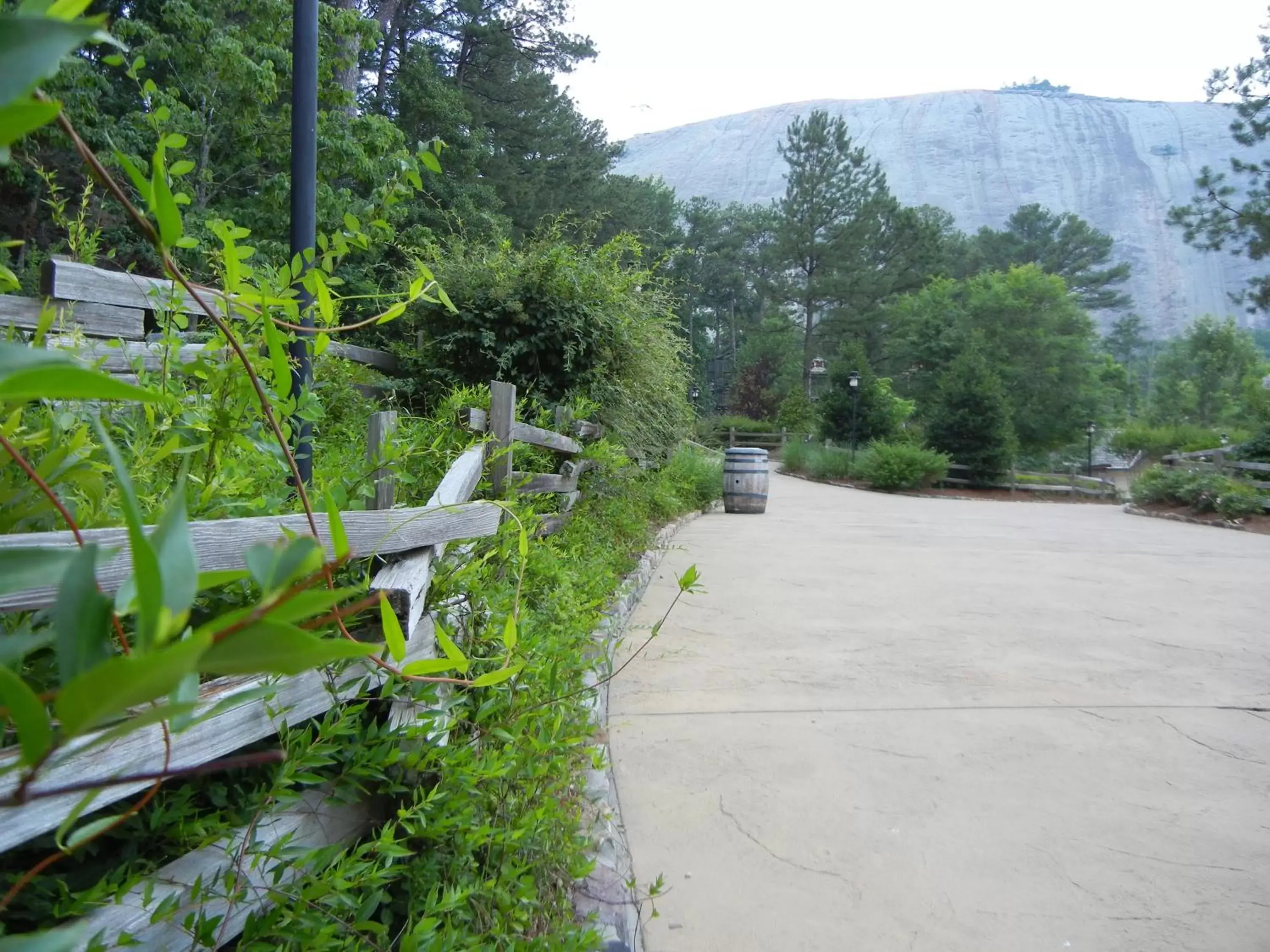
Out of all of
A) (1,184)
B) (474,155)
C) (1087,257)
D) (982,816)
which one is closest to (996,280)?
(1087,257)

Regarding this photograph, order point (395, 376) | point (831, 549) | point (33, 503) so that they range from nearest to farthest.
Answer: point (33, 503) < point (395, 376) < point (831, 549)

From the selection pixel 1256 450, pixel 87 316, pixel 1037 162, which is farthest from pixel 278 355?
pixel 1037 162

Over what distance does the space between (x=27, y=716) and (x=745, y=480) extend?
11.6 m

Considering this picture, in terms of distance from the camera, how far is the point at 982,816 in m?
2.46

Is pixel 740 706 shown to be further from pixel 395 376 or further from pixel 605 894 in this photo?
pixel 395 376

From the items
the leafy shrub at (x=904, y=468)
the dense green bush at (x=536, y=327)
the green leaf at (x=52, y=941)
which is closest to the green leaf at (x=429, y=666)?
the green leaf at (x=52, y=941)

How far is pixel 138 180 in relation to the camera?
530 mm

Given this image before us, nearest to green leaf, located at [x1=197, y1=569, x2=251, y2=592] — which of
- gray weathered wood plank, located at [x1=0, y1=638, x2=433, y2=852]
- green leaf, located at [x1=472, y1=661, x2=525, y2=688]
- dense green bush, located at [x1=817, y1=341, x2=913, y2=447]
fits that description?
gray weathered wood plank, located at [x1=0, y1=638, x2=433, y2=852]

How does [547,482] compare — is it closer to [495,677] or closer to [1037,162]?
[495,677]

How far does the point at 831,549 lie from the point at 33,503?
23.6 ft

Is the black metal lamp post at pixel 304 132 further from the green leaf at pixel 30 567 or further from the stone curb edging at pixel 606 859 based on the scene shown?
the green leaf at pixel 30 567

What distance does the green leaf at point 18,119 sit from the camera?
0.27m

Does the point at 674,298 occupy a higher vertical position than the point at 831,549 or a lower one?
higher

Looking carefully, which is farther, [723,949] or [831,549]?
[831,549]
